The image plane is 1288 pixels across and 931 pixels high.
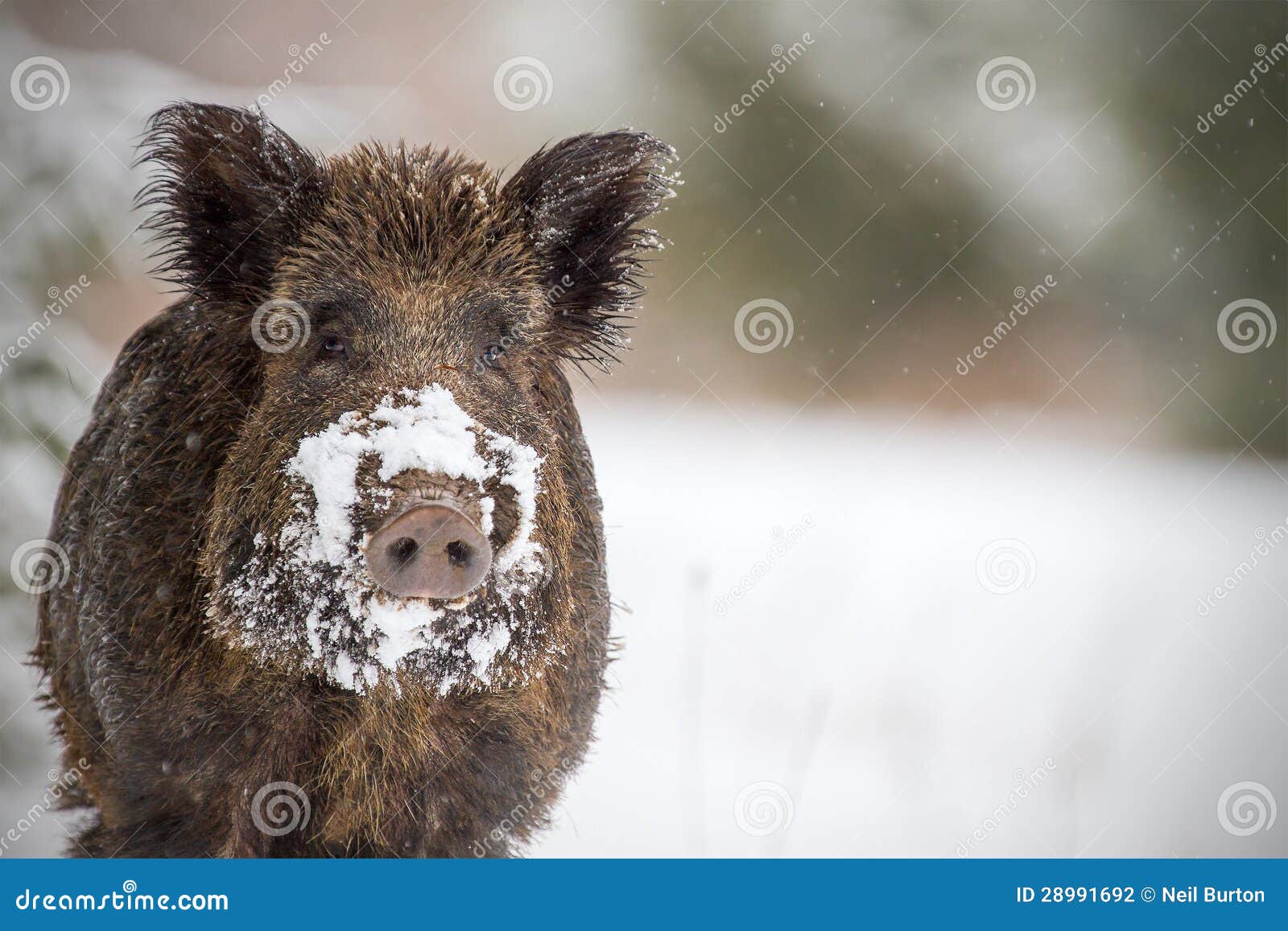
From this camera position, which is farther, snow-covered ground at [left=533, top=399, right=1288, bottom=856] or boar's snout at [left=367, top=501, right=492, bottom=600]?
snow-covered ground at [left=533, top=399, right=1288, bottom=856]

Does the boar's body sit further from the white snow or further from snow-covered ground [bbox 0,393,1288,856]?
snow-covered ground [bbox 0,393,1288,856]

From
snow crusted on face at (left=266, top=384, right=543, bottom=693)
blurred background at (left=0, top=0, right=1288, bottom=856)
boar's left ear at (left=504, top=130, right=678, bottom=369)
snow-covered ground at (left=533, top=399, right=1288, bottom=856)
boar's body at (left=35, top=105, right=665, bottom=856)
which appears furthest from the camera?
snow-covered ground at (left=533, top=399, right=1288, bottom=856)

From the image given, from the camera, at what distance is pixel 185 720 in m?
3.09

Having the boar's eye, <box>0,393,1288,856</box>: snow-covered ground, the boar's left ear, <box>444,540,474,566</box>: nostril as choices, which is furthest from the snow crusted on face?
<box>0,393,1288,856</box>: snow-covered ground

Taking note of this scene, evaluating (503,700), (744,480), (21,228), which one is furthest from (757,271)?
(503,700)

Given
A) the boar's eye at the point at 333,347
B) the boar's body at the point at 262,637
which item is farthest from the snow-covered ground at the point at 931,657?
the boar's eye at the point at 333,347

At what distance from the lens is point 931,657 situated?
7.16 m

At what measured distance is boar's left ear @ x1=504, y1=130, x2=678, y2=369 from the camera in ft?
11.2

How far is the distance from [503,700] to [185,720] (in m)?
0.91

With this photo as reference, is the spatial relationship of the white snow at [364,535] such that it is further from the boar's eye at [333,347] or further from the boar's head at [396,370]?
the boar's eye at [333,347]

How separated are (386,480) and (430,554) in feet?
0.71

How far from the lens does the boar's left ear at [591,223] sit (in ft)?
11.2

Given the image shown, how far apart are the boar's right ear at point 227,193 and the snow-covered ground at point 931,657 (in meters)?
2.92

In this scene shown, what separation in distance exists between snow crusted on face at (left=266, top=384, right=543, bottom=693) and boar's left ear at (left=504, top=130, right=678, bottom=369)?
0.84m
